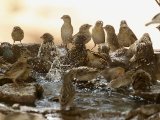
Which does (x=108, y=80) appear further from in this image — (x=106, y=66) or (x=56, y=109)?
(x=56, y=109)

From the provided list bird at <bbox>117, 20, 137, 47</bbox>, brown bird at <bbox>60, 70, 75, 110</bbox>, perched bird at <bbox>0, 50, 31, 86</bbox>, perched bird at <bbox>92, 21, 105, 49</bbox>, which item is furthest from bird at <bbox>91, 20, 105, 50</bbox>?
brown bird at <bbox>60, 70, 75, 110</bbox>

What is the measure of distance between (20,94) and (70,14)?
9268mm

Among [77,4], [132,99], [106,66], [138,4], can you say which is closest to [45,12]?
[77,4]

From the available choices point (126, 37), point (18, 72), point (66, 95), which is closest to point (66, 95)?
point (66, 95)

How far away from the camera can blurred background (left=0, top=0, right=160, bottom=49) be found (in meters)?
15.2

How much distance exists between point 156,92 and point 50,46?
3341 millimetres

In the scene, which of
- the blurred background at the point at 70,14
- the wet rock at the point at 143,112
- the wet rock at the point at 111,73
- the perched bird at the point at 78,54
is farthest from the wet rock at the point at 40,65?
the blurred background at the point at 70,14

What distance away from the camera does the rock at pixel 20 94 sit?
6.82 metres

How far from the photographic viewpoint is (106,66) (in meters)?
8.56

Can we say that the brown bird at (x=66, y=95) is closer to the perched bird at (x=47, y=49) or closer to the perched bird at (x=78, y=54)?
the perched bird at (x=78, y=54)

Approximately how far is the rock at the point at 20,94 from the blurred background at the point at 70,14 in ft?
25.3

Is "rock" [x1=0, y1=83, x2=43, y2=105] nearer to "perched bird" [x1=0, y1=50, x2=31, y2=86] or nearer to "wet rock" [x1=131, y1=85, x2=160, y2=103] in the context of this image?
"perched bird" [x1=0, y1=50, x2=31, y2=86]

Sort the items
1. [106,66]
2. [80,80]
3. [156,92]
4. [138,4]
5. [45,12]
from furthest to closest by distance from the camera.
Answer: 1. [45,12]
2. [138,4]
3. [106,66]
4. [80,80]
5. [156,92]

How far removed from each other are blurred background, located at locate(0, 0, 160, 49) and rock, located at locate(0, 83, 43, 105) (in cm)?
772
